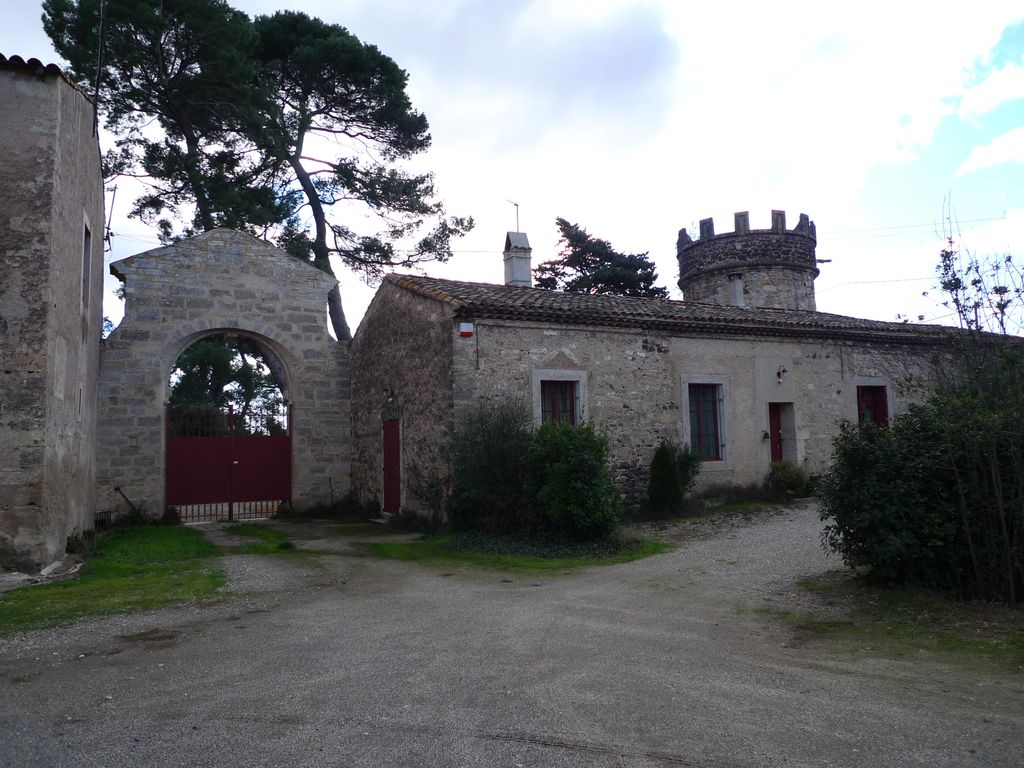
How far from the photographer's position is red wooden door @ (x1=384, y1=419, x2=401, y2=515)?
13.9 m

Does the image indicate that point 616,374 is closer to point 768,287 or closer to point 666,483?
point 666,483

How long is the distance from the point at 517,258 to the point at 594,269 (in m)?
17.2

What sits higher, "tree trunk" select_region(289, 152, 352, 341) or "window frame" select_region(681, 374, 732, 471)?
"tree trunk" select_region(289, 152, 352, 341)

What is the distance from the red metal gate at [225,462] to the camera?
1469 centimetres

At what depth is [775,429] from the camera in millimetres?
15305

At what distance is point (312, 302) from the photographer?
52.1 feet

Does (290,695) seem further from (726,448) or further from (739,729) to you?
(726,448)

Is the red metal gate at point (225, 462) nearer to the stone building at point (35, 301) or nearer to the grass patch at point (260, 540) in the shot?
the grass patch at point (260, 540)

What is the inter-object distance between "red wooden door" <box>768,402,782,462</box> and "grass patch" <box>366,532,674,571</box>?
5.80 metres

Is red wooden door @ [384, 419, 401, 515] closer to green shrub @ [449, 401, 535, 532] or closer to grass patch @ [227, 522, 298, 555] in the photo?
grass patch @ [227, 522, 298, 555]

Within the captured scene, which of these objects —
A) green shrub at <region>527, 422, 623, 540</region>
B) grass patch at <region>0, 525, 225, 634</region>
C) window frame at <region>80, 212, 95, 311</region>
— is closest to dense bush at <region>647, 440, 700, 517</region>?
green shrub at <region>527, 422, 623, 540</region>

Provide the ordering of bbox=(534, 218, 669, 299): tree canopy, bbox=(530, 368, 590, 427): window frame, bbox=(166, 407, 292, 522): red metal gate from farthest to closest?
bbox=(534, 218, 669, 299): tree canopy, bbox=(166, 407, 292, 522): red metal gate, bbox=(530, 368, 590, 427): window frame

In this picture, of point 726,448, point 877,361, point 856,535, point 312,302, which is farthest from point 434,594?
point 877,361

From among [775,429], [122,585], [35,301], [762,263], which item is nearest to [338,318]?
[775,429]
